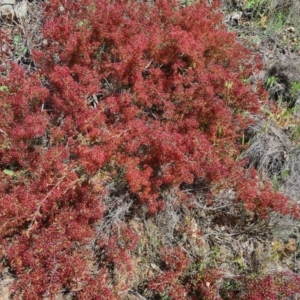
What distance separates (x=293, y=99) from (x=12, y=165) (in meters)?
3.23

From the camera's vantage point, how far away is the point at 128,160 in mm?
3125

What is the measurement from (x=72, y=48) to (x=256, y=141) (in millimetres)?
2117

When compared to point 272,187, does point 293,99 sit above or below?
above

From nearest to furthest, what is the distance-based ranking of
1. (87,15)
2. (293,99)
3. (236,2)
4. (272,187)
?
(272,187) < (87,15) < (293,99) < (236,2)

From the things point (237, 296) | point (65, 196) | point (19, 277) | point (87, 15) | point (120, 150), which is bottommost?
point (19, 277)

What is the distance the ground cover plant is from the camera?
284cm

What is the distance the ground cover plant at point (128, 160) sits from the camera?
284 centimetres

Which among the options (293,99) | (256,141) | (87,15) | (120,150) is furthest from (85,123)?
(293,99)

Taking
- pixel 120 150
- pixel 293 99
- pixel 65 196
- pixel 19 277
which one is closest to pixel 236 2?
pixel 293 99

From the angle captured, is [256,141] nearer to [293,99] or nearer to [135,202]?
[293,99]

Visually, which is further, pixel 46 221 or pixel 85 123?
pixel 85 123

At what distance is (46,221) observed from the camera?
3.02 metres

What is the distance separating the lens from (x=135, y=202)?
331 centimetres

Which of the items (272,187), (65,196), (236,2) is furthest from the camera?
(236,2)
